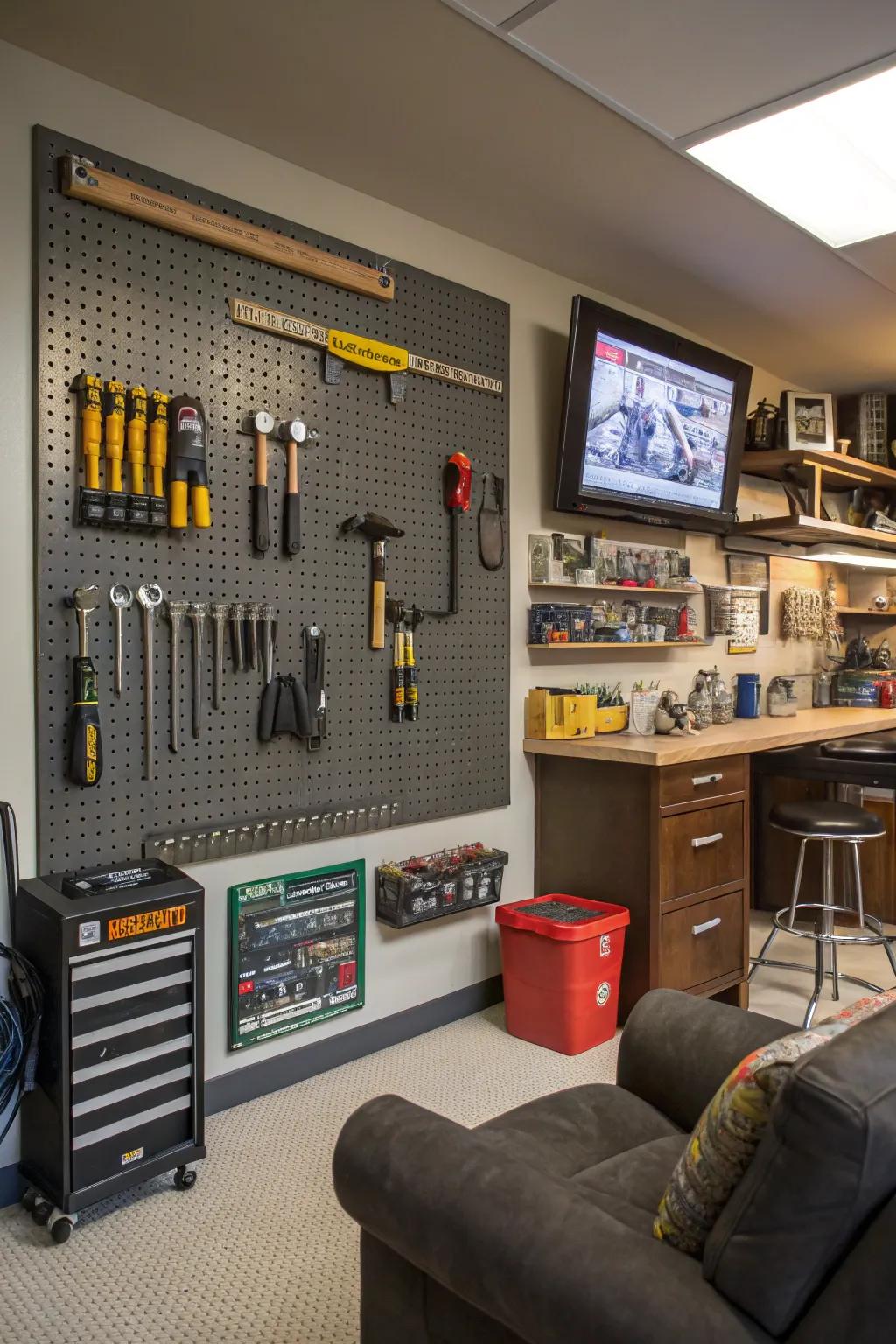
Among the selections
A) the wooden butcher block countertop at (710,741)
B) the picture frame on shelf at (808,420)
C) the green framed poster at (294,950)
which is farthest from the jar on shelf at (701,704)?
the green framed poster at (294,950)

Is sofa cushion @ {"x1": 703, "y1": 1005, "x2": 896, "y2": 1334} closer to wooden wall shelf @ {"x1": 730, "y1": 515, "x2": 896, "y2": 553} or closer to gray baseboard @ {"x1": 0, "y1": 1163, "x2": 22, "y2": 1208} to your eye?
gray baseboard @ {"x1": 0, "y1": 1163, "x2": 22, "y2": 1208}

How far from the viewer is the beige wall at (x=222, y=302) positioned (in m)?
2.20

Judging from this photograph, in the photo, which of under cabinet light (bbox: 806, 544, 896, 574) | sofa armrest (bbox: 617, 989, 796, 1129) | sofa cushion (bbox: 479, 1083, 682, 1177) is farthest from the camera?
under cabinet light (bbox: 806, 544, 896, 574)

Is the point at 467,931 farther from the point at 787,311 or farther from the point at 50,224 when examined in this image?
the point at 787,311

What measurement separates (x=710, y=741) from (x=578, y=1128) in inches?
71.8

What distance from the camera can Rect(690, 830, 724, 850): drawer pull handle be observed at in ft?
10.4

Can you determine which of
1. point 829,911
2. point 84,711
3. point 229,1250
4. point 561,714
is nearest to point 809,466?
point 561,714

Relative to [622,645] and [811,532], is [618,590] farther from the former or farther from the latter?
[811,532]

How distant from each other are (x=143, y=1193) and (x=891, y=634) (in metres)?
5.39

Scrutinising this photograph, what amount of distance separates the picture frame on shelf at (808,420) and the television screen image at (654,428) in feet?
2.19

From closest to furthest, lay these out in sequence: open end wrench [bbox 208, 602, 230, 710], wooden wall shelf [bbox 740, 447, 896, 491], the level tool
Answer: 1. the level tool
2. open end wrench [bbox 208, 602, 230, 710]
3. wooden wall shelf [bbox 740, 447, 896, 491]

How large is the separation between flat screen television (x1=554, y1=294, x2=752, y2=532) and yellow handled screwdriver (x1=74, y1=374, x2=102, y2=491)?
1.71 meters

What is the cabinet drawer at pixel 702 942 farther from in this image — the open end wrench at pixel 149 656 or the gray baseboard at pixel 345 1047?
the open end wrench at pixel 149 656

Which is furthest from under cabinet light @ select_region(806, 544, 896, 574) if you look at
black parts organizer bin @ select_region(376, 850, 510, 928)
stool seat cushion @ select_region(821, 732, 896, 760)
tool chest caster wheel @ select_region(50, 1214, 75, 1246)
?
tool chest caster wheel @ select_region(50, 1214, 75, 1246)
